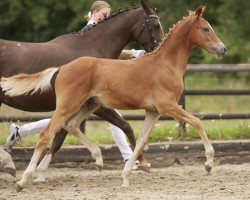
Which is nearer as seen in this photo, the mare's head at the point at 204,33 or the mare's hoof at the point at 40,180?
the mare's head at the point at 204,33

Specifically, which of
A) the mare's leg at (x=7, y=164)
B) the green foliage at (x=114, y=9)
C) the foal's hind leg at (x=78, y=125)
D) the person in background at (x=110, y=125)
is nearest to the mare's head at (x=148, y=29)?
the person in background at (x=110, y=125)

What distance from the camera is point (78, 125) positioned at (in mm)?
8781

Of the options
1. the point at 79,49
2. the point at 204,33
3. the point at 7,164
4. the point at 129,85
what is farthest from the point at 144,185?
the point at 79,49

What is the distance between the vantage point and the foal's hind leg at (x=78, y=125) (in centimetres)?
874

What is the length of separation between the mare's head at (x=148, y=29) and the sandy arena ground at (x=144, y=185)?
1421 mm

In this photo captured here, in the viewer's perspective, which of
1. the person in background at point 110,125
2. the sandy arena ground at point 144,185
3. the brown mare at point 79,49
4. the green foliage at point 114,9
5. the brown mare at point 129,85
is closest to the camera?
the sandy arena ground at point 144,185

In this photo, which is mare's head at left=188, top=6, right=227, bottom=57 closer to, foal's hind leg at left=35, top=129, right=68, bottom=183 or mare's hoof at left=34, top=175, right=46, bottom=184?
foal's hind leg at left=35, top=129, right=68, bottom=183

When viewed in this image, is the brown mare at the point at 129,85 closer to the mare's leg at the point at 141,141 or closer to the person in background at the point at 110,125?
the mare's leg at the point at 141,141

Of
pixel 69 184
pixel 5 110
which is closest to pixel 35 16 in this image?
pixel 5 110

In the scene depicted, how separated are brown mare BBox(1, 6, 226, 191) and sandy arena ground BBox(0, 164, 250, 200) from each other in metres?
0.26

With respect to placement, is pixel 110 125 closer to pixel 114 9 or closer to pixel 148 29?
pixel 148 29

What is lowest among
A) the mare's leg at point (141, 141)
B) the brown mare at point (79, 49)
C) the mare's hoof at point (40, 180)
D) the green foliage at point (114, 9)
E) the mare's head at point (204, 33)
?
the green foliage at point (114, 9)

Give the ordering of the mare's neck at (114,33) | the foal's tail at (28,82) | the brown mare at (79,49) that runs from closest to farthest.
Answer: the foal's tail at (28,82)
the brown mare at (79,49)
the mare's neck at (114,33)

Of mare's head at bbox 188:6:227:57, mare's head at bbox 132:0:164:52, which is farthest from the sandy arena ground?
mare's head at bbox 132:0:164:52
